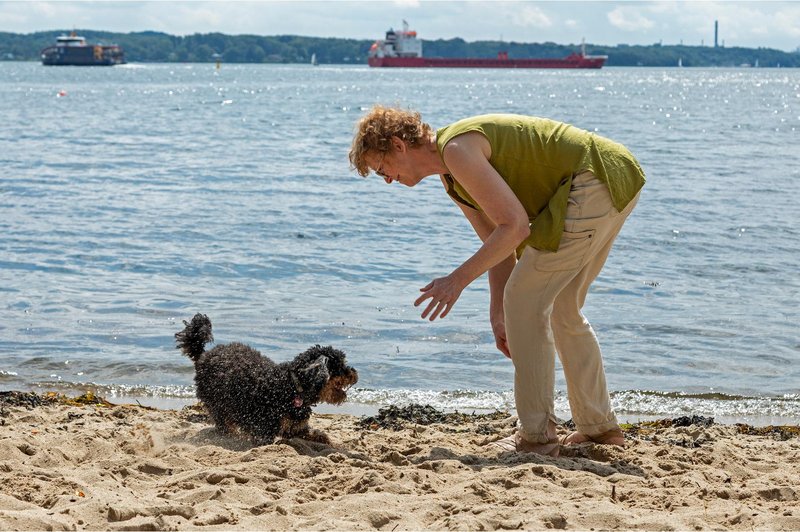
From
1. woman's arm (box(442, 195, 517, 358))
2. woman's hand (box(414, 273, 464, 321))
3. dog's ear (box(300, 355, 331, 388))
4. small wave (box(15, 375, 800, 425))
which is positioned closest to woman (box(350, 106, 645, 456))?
Answer: woman's hand (box(414, 273, 464, 321))

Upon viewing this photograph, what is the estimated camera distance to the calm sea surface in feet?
24.1

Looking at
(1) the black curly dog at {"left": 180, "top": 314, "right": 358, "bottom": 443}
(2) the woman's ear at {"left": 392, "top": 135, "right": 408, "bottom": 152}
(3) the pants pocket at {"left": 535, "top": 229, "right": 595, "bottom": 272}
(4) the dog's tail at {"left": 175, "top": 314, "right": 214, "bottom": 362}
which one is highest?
(2) the woman's ear at {"left": 392, "top": 135, "right": 408, "bottom": 152}

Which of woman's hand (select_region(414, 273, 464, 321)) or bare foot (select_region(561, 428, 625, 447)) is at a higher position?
woman's hand (select_region(414, 273, 464, 321))

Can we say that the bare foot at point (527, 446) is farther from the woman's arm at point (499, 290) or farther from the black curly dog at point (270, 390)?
the black curly dog at point (270, 390)

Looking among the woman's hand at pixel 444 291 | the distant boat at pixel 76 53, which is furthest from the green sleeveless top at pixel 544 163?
the distant boat at pixel 76 53

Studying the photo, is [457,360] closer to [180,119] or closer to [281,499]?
[281,499]

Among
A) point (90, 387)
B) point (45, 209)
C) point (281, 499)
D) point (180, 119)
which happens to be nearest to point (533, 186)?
point (281, 499)

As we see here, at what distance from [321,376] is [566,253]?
5.05ft

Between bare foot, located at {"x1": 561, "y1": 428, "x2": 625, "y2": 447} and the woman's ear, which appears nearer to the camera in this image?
the woman's ear

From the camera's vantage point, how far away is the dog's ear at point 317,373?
5199mm

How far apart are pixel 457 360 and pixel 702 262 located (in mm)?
5151

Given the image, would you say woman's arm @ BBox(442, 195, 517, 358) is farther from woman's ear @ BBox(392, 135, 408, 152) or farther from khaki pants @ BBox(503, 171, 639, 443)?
woman's ear @ BBox(392, 135, 408, 152)

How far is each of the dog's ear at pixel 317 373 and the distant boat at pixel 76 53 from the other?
139318 millimetres

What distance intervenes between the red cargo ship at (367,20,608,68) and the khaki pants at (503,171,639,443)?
13529cm
